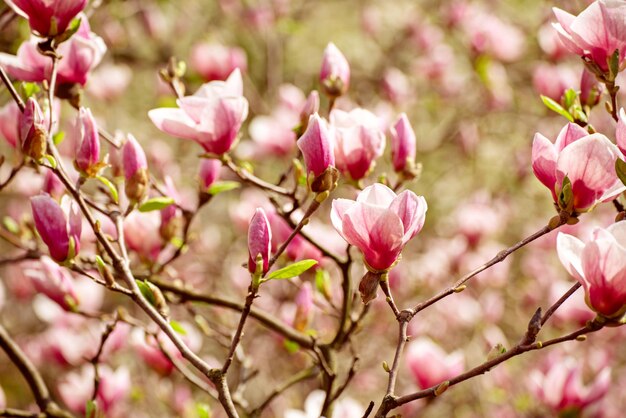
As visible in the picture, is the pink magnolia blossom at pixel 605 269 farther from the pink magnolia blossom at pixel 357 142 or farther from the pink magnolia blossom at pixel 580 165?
the pink magnolia blossom at pixel 357 142

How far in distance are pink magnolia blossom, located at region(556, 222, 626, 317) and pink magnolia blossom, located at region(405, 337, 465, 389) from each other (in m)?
0.77

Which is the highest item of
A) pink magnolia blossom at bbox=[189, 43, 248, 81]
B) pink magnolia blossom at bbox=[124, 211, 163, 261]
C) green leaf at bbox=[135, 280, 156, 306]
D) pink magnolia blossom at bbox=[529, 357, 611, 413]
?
pink magnolia blossom at bbox=[189, 43, 248, 81]

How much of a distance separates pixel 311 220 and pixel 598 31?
4.72ft

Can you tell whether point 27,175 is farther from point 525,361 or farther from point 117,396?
point 525,361

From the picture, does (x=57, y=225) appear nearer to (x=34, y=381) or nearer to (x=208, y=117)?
(x=208, y=117)

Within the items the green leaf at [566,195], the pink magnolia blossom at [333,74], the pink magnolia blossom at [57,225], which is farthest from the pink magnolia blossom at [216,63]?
the green leaf at [566,195]

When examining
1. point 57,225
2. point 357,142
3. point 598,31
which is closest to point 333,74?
point 357,142

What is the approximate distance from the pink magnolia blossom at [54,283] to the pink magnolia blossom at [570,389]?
1.06m

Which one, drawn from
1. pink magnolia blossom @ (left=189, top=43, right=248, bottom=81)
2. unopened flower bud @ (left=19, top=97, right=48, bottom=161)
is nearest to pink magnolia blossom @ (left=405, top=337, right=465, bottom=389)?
unopened flower bud @ (left=19, top=97, right=48, bottom=161)

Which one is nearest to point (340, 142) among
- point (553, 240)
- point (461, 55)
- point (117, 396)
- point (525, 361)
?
point (117, 396)

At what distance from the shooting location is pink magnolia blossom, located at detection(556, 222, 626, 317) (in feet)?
2.81

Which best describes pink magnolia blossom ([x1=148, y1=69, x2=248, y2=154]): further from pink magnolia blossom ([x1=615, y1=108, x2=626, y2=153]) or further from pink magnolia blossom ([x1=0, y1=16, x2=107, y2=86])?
pink magnolia blossom ([x1=615, y1=108, x2=626, y2=153])

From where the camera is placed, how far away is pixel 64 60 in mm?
1254

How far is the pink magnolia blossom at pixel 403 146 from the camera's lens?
135 cm
